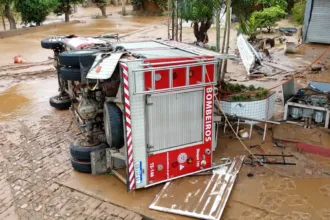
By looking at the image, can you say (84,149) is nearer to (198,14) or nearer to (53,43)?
(53,43)

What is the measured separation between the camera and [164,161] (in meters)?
6.26

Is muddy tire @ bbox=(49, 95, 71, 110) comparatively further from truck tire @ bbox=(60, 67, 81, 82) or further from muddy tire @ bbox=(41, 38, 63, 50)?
truck tire @ bbox=(60, 67, 81, 82)

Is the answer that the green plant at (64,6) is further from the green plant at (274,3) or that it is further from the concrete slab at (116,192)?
the concrete slab at (116,192)

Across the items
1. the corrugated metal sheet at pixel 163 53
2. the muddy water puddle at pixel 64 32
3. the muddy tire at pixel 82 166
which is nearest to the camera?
the corrugated metal sheet at pixel 163 53

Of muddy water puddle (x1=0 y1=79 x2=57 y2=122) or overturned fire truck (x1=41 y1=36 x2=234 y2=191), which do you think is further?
muddy water puddle (x1=0 y1=79 x2=57 y2=122)

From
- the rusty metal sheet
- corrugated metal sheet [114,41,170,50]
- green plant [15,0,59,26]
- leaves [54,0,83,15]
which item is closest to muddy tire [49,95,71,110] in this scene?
corrugated metal sheet [114,41,170,50]

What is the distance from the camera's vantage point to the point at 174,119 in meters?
6.18

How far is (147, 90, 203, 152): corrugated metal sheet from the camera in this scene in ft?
19.6

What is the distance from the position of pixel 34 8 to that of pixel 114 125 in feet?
82.4

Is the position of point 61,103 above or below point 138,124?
below

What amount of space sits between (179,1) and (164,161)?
5.99 metres

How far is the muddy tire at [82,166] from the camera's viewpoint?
688 centimetres

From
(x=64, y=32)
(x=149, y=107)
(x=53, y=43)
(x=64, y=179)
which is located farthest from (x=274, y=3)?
(x=64, y=179)

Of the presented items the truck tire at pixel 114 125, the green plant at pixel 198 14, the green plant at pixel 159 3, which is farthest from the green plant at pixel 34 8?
the truck tire at pixel 114 125
